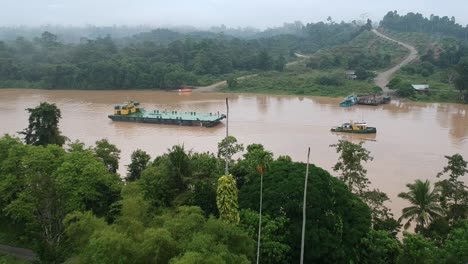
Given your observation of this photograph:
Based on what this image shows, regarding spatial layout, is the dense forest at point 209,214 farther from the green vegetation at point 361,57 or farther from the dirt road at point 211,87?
the green vegetation at point 361,57

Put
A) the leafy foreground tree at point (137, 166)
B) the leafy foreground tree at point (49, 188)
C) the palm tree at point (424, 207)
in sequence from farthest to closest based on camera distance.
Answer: the leafy foreground tree at point (137, 166) → the palm tree at point (424, 207) → the leafy foreground tree at point (49, 188)

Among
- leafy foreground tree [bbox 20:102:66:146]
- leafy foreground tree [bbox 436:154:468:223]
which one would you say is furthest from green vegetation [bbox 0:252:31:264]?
A: leafy foreground tree [bbox 436:154:468:223]

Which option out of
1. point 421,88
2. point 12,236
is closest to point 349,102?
point 421,88

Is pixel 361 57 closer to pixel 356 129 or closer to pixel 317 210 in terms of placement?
pixel 356 129

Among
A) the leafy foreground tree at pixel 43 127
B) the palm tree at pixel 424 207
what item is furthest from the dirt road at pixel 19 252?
the palm tree at pixel 424 207

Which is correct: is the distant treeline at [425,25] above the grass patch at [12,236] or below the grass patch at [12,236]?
Answer: above

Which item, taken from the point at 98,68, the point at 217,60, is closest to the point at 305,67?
the point at 217,60

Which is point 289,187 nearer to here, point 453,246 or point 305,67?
point 453,246
